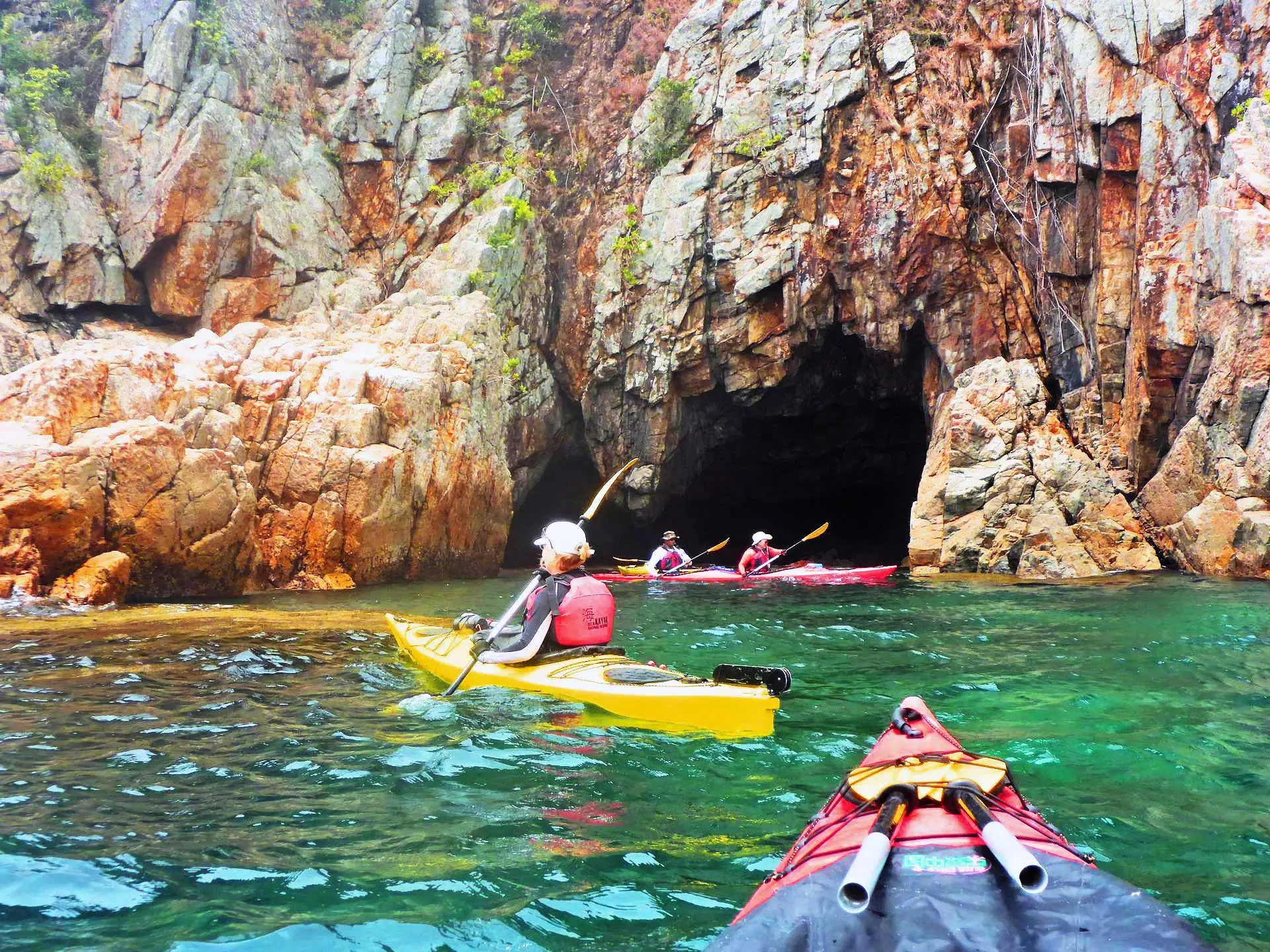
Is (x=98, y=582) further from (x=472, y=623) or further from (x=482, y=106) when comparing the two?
(x=482, y=106)

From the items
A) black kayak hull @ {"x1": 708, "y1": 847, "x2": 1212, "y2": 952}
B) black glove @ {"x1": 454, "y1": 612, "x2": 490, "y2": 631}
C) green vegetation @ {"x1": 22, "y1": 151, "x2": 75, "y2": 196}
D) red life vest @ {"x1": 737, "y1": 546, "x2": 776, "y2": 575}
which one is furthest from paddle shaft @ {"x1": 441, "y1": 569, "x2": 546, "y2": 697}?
green vegetation @ {"x1": 22, "y1": 151, "x2": 75, "y2": 196}

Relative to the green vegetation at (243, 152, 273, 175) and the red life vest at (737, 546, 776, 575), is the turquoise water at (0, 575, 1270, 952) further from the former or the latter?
the green vegetation at (243, 152, 273, 175)

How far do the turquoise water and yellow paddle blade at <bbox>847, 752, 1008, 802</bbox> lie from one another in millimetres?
612

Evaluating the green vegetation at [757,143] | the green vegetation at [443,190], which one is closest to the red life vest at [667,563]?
the green vegetation at [757,143]

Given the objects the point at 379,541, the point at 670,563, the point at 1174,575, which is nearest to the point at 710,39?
the point at 670,563

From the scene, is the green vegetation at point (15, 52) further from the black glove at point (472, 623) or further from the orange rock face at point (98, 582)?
the black glove at point (472, 623)

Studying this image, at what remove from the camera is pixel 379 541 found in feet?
47.3

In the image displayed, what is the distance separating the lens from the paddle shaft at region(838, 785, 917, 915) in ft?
6.51

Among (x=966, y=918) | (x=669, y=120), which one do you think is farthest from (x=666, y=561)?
(x=966, y=918)

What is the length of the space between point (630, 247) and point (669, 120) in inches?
120

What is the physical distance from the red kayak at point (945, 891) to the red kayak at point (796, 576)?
11762 millimetres

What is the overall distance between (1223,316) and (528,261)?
13.3 metres

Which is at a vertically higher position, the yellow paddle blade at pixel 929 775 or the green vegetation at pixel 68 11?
the green vegetation at pixel 68 11

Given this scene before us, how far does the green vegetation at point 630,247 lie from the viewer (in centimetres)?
1830
